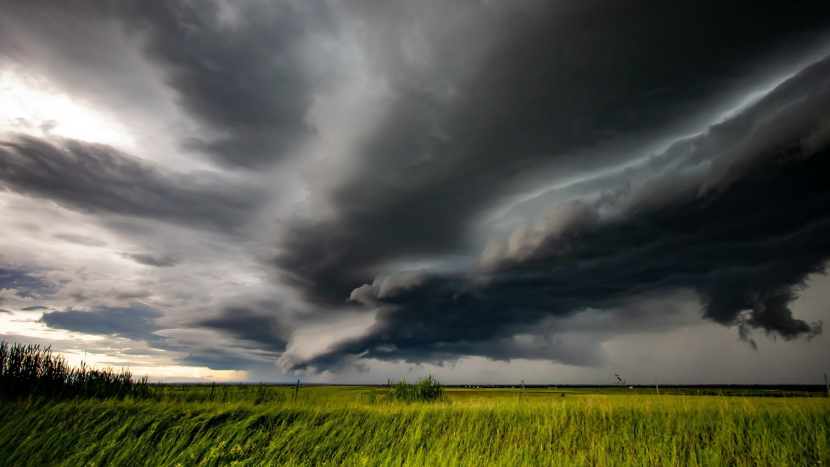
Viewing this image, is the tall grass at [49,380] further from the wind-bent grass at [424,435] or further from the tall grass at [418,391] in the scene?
the tall grass at [418,391]

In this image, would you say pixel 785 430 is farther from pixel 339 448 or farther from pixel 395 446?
pixel 339 448

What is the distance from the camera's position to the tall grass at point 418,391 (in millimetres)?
41344

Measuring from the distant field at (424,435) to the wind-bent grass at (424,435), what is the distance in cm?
6

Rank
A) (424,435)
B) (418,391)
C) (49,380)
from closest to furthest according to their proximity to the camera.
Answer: (424,435)
(49,380)
(418,391)

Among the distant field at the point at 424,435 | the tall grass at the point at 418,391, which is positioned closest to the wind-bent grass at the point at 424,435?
the distant field at the point at 424,435

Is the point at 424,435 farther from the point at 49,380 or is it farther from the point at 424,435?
the point at 49,380

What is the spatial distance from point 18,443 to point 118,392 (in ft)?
60.0

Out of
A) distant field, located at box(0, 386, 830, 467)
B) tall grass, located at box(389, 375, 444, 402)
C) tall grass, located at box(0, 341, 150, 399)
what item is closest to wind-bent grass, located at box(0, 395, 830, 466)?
distant field, located at box(0, 386, 830, 467)

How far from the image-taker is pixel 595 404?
19484 mm

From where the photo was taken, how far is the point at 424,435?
16047 millimetres

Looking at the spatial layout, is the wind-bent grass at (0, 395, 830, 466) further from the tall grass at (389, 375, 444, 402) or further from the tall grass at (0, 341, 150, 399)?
the tall grass at (389, 375, 444, 402)

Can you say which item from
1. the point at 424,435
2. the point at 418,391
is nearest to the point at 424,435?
the point at 424,435

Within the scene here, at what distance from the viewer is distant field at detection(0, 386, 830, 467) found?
12.1 metres

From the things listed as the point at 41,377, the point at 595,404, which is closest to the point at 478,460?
the point at 595,404
